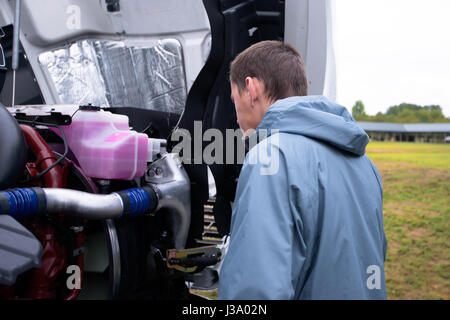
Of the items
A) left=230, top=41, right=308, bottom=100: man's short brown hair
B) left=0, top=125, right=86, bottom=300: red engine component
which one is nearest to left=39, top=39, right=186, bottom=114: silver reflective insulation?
left=0, top=125, right=86, bottom=300: red engine component

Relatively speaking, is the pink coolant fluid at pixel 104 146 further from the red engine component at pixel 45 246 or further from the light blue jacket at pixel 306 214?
the light blue jacket at pixel 306 214

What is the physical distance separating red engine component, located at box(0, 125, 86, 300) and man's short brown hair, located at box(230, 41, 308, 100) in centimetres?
87

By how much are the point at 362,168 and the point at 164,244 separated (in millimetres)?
1161

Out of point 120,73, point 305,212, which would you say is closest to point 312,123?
point 305,212

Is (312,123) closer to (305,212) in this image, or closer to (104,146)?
(305,212)

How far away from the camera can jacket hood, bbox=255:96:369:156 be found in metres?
1.03

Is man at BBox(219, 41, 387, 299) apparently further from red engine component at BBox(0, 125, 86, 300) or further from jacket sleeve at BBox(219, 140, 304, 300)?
red engine component at BBox(0, 125, 86, 300)

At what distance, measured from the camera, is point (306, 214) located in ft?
3.08

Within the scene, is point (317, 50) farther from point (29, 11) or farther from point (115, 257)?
point (29, 11)

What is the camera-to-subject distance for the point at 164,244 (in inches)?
79.4

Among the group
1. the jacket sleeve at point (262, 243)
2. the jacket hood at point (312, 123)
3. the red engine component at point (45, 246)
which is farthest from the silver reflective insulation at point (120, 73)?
the jacket sleeve at point (262, 243)

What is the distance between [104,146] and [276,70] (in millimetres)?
865
